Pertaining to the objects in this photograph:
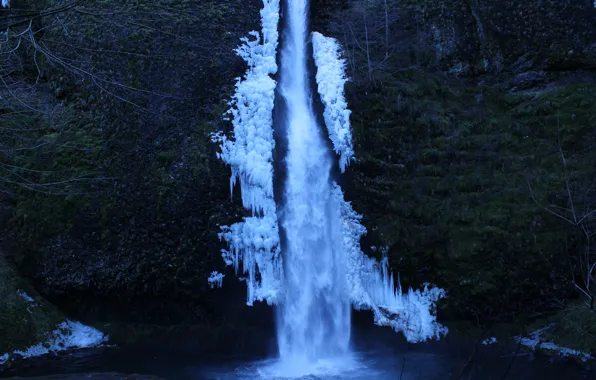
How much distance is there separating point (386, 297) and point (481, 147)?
416cm

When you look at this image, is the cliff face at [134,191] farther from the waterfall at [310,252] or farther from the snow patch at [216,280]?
the waterfall at [310,252]

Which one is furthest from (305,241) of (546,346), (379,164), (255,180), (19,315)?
(19,315)

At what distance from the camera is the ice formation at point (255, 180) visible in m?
9.81

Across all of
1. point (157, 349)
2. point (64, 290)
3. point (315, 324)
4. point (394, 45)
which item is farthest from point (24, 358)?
point (394, 45)

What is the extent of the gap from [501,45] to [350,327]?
27.9 ft

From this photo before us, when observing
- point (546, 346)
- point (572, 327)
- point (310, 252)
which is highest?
point (310, 252)

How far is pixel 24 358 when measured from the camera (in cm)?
909

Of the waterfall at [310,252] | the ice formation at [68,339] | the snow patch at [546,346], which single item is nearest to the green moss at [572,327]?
the snow patch at [546,346]

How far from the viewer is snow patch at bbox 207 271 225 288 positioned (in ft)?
32.2

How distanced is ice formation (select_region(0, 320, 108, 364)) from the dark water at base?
1.03 feet

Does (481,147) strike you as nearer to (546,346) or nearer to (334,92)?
(334,92)

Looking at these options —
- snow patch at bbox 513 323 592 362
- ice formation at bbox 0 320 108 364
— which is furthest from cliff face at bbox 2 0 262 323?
snow patch at bbox 513 323 592 362

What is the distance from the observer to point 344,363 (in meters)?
8.91

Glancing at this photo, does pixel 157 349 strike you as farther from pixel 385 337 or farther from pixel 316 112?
pixel 316 112
